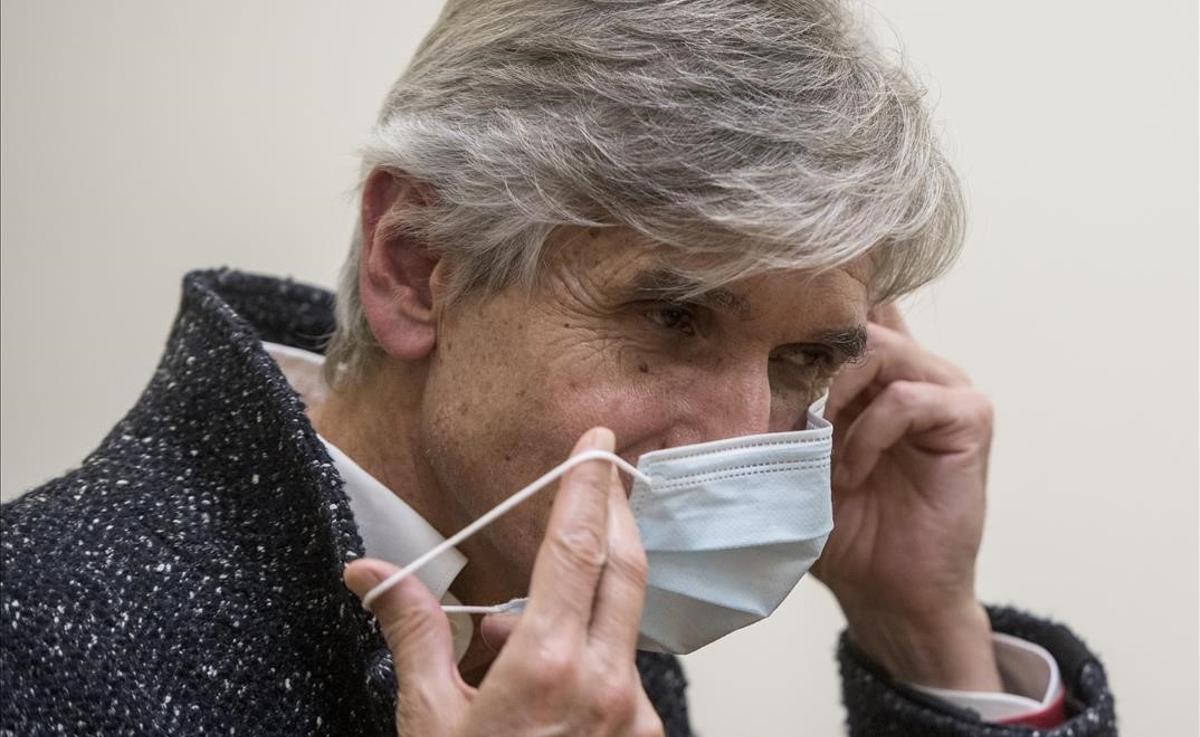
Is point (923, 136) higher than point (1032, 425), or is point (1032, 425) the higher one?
point (923, 136)

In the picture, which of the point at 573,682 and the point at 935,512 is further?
the point at 935,512

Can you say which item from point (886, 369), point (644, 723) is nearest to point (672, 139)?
point (644, 723)

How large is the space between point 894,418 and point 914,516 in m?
0.16

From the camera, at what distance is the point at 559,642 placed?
100cm

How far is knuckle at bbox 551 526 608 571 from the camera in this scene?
1.01 m

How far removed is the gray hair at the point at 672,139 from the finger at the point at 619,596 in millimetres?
291

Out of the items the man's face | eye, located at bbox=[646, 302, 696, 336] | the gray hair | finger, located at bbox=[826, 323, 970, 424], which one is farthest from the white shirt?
finger, located at bbox=[826, 323, 970, 424]

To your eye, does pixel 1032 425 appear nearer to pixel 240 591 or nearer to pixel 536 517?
pixel 536 517

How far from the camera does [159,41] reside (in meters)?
2.25

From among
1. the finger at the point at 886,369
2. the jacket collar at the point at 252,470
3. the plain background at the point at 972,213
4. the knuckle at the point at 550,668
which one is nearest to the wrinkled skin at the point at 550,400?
the knuckle at the point at 550,668

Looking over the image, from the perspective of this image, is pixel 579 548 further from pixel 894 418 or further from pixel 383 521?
pixel 894 418

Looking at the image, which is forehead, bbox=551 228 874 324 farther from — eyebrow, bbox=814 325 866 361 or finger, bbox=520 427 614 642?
finger, bbox=520 427 614 642

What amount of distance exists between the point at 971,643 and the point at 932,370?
1.23 feet

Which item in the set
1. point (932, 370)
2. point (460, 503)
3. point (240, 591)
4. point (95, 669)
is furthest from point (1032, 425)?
point (95, 669)
